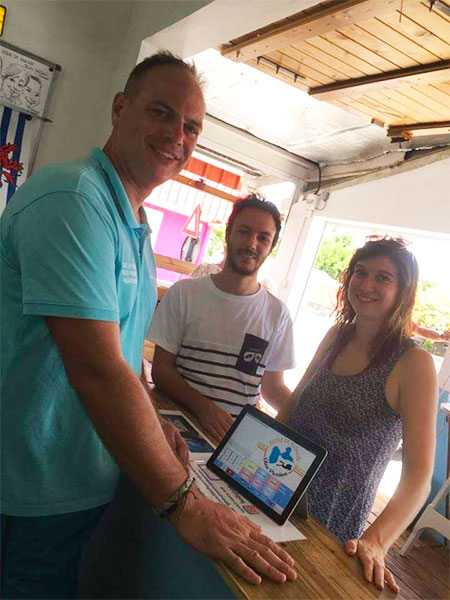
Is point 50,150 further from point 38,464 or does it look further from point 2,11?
point 38,464

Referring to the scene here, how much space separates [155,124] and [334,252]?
213 inches

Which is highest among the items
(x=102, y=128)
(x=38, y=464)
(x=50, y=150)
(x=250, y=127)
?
(x=250, y=127)

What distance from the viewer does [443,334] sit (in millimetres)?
3867

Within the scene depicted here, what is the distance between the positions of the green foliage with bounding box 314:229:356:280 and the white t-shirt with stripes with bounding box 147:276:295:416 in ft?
13.8

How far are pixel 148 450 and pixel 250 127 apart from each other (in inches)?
186

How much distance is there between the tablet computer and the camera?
970 millimetres

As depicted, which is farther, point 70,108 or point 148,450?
point 70,108

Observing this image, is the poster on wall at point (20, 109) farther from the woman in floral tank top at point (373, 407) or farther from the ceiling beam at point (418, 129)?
the ceiling beam at point (418, 129)

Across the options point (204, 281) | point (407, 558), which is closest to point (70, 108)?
point (204, 281)

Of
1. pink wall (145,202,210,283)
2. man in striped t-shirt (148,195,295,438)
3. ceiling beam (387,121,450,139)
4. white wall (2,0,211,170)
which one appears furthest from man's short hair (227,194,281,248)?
pink wall (145,202,210,283)

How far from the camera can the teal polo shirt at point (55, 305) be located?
0.75 meters

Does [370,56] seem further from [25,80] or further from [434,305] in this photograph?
[434,305]

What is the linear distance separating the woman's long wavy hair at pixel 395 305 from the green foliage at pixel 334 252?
4167mm

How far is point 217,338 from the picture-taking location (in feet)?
5.76
